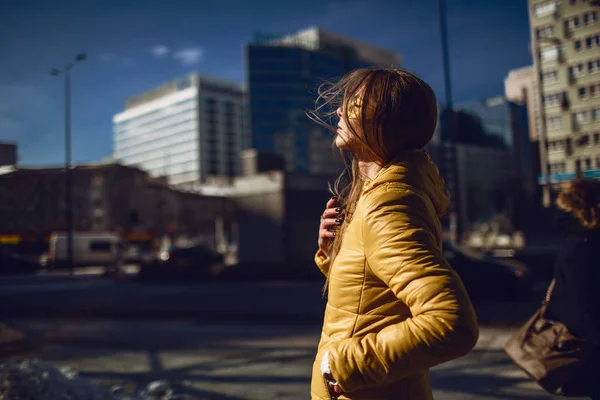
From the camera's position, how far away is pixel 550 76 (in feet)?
30.1

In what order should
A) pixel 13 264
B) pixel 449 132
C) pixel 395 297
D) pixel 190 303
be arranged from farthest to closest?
pixel 449 132
pixel 190 303
pixel 13 264
pixel 395 297

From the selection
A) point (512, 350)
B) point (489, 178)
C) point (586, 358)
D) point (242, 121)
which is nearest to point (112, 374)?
point (512, 350)

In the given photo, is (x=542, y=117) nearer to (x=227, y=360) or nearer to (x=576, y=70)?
(x=576, y=70)

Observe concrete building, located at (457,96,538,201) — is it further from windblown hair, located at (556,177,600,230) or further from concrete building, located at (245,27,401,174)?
concrete building, located at (245,27,401,174)

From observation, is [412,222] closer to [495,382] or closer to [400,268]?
[400,268]

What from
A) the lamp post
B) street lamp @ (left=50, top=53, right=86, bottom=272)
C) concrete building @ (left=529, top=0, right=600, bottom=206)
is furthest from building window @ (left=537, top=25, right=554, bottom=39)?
street lamp @ (left=50, top=53, right=86, bottom=272)

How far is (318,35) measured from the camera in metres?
115

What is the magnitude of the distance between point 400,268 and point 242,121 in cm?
14989

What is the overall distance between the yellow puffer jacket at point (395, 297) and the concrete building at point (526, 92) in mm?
8755

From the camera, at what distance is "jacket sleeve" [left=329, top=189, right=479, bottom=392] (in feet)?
3.92

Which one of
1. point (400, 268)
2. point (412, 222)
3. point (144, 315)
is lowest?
point (144, 315)

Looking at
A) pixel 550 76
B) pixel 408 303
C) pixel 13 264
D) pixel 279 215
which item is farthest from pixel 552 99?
pixel 279 215

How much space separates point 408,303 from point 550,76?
9.14m

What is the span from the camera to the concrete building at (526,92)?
32.0 feet
